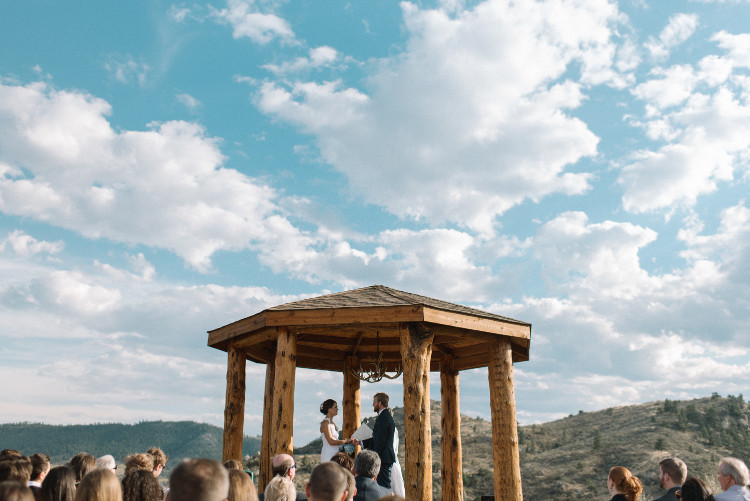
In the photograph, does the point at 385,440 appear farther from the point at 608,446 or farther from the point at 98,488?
the point at 608,446

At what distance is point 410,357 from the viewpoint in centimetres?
993

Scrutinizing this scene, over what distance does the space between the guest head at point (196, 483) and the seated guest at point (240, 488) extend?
1206 mm

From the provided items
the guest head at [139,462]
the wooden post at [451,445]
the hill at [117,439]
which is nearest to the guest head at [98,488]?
the guest head at [139,462]

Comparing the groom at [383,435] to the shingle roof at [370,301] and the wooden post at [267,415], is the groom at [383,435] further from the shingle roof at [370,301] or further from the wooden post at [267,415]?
the wooden post at [267,415]

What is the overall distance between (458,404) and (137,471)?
10484 mm

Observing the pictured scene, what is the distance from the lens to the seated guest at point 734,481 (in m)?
5.82

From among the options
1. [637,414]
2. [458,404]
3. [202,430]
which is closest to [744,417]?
[637,414]

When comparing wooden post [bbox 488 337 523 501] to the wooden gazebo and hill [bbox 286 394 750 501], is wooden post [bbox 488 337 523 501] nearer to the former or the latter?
the wooden gazebo

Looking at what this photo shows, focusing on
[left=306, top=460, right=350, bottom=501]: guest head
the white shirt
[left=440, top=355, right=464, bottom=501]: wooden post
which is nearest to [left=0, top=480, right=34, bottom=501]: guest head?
[left=306, top=460, right=350, bottom=501]: guest head

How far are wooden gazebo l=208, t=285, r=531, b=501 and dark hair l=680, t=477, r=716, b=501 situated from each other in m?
4.72

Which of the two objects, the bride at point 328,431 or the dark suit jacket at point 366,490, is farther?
the bride at point 328,431

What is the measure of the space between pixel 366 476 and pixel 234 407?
667 cm

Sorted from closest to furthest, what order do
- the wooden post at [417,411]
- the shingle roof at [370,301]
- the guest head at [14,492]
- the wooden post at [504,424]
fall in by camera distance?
the guest head at [14,492] → the wooden post at [417,411] → the shingle roof at [370,301] → the wooden post at [504,424]

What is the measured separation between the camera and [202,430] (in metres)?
136
